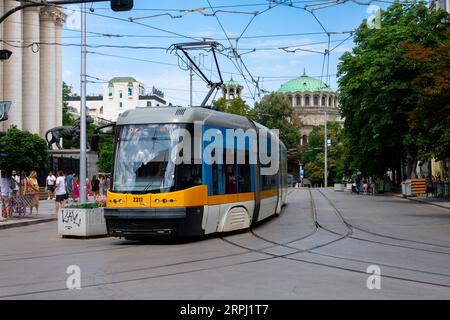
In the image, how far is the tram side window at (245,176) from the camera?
57.1 feet

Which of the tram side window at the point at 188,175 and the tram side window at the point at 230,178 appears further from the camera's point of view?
the tram side window at the point at 230,178

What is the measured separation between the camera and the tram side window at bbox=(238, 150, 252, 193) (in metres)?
17.4

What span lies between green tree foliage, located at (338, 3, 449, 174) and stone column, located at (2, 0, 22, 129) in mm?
30154

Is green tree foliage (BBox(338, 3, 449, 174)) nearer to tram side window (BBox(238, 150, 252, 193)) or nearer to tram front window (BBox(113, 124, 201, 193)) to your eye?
tram side window (BBox(238, 150, 252, 193))

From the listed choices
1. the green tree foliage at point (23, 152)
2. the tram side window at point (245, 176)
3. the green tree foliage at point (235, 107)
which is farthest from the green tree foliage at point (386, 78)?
the green tree foliage at point (23, 152)

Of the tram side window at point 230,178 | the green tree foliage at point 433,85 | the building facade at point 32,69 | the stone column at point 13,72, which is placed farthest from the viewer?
the building facade at point 32,69

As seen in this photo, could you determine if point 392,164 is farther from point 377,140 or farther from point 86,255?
point 86,255

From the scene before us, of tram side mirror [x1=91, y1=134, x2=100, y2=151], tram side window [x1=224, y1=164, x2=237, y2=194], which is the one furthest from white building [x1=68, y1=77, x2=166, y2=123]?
tram side mirror [x1=91, y1=134, x2=100, y2=151]

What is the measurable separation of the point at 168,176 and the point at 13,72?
158 ft

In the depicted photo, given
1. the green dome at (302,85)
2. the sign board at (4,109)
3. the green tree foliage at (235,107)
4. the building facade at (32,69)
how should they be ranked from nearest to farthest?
the sign board at (4,109) < the green tree foliage at (235,107) < the building facade at (32,69) < the green dome at (302,85)

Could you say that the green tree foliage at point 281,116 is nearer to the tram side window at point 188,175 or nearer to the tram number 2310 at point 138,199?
the tram side window at point 188,175

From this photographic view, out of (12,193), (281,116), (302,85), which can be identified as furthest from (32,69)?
(302,85)

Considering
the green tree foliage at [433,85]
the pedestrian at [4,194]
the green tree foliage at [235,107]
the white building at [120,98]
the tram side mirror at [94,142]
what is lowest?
the pedestrian at [4,194]

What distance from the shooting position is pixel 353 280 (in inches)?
377
